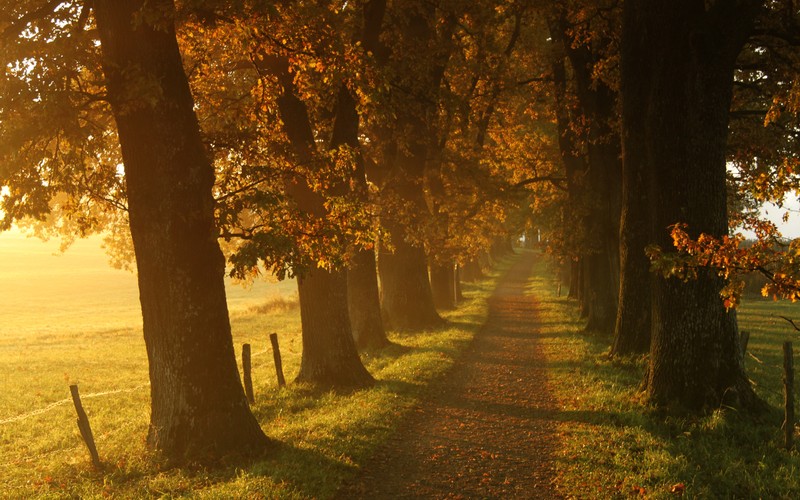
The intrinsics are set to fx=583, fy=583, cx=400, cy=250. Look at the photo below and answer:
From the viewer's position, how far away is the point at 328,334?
45.3ft

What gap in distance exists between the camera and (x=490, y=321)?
25094mm

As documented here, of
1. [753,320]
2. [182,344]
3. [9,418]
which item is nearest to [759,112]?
[182,344]

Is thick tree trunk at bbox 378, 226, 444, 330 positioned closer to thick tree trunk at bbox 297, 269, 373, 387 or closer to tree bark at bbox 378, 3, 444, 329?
tree bark at bbox 378, 3, 444, 329

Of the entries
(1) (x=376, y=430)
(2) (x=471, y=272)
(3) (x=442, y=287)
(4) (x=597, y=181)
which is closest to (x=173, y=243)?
(1) (x=376, y=430)

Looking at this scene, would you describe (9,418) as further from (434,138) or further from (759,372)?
(759,372)

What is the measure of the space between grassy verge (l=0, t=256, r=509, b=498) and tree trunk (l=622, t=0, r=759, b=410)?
16.9 feet

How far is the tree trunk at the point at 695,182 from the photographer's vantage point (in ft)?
32.0

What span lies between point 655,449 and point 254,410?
785 centimetres

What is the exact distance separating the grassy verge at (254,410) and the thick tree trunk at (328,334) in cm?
55

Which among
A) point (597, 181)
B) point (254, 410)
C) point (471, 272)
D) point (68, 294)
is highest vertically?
point (597, 181)

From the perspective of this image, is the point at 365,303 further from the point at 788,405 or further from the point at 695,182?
the point at 788,405

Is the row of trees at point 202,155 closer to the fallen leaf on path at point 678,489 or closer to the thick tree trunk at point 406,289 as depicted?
the fallen leaf on path at point 678,489

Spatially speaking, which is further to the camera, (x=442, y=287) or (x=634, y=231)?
(x=442, y=287)

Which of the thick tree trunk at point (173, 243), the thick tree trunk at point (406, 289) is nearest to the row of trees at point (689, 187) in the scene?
the thick tree trunk at point (173, 243)
